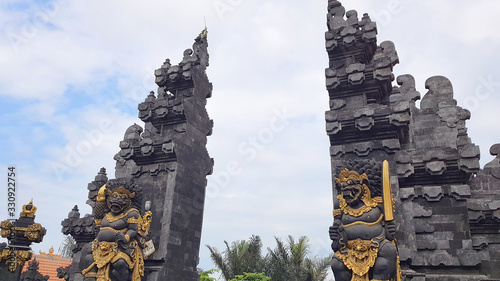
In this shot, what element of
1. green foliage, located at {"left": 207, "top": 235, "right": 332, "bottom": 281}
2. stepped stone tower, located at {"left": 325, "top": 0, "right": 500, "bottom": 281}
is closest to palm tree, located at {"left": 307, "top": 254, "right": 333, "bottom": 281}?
green foliage, located at {"left": 207, "top": 235, "right": 332, "bottom": 281}

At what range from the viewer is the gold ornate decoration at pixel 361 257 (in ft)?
24.5

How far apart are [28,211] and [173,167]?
279 inches

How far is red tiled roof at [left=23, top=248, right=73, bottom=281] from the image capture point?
79.1 feet

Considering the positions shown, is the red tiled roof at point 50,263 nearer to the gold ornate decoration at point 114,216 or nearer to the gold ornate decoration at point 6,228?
the gold ornate decoration at point 6,228

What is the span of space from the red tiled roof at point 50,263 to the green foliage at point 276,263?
10.9 meters

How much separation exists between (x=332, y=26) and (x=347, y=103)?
2838 millimetres

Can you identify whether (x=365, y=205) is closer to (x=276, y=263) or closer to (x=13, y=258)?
(x=13, y=258)

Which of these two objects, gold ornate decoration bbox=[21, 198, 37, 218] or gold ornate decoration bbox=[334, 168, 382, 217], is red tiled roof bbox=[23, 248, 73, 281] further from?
gold ornate decoration bbox=[334, 168, 382, 217]

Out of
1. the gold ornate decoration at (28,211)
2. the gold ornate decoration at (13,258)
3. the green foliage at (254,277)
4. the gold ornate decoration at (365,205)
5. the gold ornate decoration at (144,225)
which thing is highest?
the gold ornate decoration at (28,211)

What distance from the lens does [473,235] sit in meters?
10.0

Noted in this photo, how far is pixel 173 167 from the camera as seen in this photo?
13.4 meters

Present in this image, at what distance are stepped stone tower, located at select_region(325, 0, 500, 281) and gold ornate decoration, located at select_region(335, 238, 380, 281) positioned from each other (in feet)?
6.69

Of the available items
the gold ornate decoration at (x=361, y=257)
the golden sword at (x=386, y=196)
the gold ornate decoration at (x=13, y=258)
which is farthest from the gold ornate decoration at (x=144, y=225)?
the gold ornate decoration at (x=13, y=258)

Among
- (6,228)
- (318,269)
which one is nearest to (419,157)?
(6,228)
